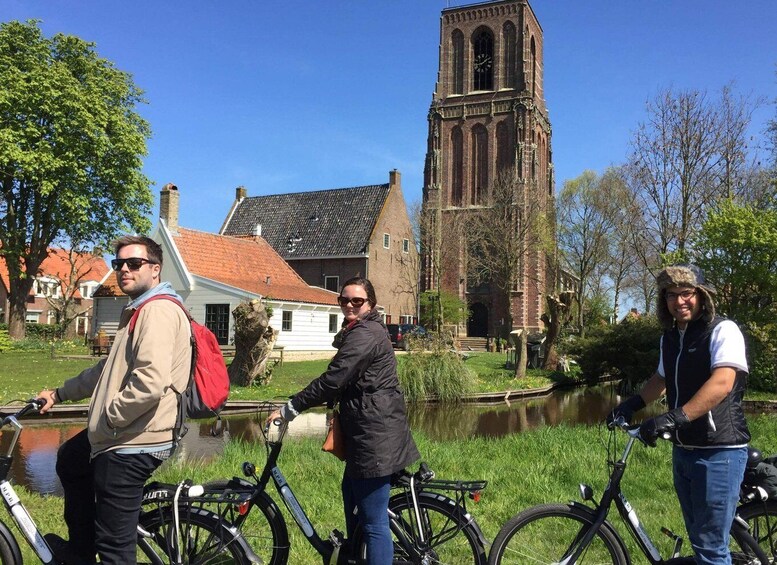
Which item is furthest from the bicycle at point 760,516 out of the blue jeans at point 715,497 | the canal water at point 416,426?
the canal water at point 416,426

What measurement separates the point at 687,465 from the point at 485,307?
49738 mm

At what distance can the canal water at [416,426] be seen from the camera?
8211 millimetres

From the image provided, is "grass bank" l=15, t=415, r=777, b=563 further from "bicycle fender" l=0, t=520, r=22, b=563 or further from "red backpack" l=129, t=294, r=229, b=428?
"bicycle fender" l=0, t=520, r=22, b=563

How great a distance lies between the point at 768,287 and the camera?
17.2m

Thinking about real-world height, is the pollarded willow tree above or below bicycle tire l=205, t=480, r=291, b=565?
above

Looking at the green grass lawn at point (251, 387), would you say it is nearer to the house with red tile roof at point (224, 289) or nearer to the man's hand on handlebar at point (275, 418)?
the house with red tile roof at point (224, 289)

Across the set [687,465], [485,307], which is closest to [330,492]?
[687,465]

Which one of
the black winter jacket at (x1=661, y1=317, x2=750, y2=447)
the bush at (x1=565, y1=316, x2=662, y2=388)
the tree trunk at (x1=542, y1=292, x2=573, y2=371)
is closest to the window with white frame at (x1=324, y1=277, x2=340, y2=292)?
the tree trunk at (x1=542, y1=292, x2=573, y2=371)

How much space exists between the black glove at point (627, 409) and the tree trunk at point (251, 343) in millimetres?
13824

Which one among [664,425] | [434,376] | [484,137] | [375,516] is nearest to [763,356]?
[434,376]

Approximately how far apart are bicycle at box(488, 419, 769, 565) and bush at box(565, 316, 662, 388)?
1747 cm

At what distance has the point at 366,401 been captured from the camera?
356cm

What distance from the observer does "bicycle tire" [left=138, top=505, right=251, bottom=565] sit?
11.8 feet

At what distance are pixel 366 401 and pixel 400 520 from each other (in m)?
0.82
